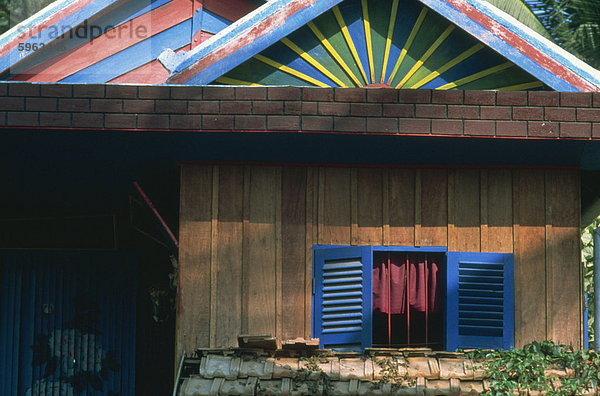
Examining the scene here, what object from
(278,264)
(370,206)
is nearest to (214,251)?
(278,264)

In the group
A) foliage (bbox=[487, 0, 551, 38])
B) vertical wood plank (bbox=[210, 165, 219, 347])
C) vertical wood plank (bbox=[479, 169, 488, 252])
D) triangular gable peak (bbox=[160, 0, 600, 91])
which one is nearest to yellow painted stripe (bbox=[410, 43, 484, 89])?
triangular gable peak (bbox=[160, 0, 600, 91])

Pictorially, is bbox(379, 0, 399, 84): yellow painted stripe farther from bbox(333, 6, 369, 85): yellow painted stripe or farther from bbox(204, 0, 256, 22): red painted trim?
bbox(204, 0, 256, 22): red painted trim

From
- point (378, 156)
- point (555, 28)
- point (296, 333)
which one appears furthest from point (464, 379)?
point (555, 28)

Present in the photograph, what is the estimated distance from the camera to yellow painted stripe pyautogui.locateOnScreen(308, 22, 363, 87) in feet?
22.8

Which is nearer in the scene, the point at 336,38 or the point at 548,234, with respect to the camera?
the point at 336,38

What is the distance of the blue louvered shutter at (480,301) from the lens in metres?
7.07

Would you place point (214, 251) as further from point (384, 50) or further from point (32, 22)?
point (32, 22)

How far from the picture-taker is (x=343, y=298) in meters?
7.08

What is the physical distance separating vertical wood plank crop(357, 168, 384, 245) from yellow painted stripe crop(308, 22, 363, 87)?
2.82ft

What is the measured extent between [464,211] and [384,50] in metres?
1.67

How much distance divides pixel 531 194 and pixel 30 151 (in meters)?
4.67

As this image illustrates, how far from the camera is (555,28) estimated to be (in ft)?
61.5

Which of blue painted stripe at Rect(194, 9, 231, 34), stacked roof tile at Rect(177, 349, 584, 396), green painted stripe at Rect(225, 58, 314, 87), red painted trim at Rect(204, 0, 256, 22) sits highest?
red painted trim at Rect(204, 0, 256, 22)

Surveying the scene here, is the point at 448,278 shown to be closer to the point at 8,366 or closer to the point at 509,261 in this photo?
the point at 509,261
